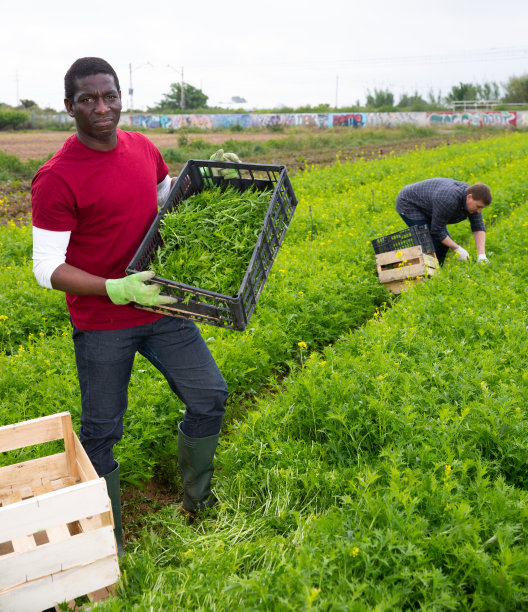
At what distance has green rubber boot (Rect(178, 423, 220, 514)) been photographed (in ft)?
10.4

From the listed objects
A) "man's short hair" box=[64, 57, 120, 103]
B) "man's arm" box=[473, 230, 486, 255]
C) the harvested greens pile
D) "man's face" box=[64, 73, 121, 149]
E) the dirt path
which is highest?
the dirt path

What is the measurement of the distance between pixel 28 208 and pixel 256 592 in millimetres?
12351

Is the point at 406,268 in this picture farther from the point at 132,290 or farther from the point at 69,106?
the point at 69,106

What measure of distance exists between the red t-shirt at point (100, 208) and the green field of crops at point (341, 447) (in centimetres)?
120

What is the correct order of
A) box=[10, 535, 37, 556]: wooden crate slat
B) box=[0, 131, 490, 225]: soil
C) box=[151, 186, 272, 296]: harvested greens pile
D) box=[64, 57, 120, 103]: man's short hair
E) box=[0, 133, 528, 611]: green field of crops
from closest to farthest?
box=[0, 133, 528, 611]: green field of crops
box=[10, 535, 37, 556]: wooden crate slat
box=[64, 57, 120, 103]: man's short hair
box=[151, 186, 272, 296]: harvested greens pile
box=[0, 131, 490, 225]: soil

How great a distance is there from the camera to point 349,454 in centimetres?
327

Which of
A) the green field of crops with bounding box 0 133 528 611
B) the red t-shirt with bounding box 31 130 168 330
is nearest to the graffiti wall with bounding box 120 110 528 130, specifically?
the green field of crops with bounding box 0 133 528 611

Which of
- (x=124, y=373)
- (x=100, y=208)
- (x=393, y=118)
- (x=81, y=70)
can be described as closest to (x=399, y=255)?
(x=124, y=373)

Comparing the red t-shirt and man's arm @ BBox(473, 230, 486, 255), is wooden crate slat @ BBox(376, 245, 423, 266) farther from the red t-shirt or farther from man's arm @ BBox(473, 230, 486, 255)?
the red t-shirt

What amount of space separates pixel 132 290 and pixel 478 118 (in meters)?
52.8

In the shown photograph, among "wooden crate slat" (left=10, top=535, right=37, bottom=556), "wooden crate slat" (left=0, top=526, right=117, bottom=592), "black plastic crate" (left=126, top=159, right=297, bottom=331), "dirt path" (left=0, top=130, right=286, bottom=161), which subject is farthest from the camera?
"dirt path" (left=0, top=130, right=286, bottom=161)

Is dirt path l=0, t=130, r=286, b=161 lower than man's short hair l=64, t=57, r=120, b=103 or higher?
higher

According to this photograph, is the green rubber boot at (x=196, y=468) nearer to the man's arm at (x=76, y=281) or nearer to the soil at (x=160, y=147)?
the man's arm at (x=76, y=281)

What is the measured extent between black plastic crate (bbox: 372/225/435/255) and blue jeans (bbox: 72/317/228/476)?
13.9 ft
